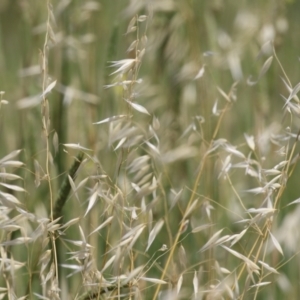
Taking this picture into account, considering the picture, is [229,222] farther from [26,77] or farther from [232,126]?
[26,77]

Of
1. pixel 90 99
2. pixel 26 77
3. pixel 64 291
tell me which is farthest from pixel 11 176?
pixel 26 77

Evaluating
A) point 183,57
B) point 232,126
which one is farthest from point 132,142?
point 232,126

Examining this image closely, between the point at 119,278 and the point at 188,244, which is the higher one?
the point at 119,278

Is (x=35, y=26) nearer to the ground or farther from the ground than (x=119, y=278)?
farther from the ground

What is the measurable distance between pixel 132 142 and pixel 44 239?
17 centimetres

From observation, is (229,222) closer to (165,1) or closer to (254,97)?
(254,97)

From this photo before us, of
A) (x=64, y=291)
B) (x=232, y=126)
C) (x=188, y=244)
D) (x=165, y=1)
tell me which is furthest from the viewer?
(x=232, y=126)

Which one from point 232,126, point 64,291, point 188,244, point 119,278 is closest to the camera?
point 119,278

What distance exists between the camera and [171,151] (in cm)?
133

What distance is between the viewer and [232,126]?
1.62 meters

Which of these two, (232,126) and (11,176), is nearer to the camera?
(11,176)

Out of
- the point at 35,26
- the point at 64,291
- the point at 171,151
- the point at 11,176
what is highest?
the point at 35,26

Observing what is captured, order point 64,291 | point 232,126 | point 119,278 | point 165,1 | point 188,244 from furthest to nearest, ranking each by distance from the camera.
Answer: point 232,126, point 165,1, point 188,244, point 64,291, point 119,278

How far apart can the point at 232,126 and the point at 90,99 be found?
398 mm
